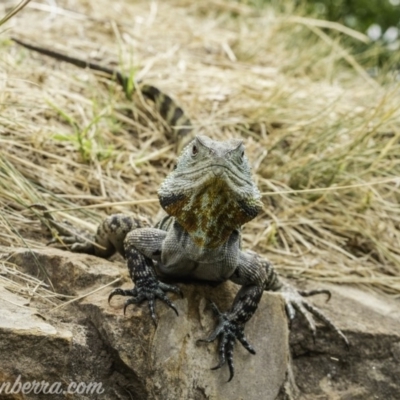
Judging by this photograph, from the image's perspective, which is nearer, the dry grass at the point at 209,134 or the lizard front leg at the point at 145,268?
the lizard front leg at the point at 145,268

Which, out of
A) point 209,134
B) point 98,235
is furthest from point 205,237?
point 209,134

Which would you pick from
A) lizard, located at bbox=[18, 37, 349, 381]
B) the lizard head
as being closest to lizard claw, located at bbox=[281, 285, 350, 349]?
lizard, located at bbox=[18, 37, 349, 381]

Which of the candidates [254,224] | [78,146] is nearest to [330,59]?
[254,224]

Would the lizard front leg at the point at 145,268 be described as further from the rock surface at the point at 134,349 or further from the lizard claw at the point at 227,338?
the lizard claw at the point at 227,338

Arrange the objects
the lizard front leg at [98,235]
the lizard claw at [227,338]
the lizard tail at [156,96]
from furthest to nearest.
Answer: the lizard tail at [156,96] → the lizard front leg at [98,235] → the lizard claw at [227,338]

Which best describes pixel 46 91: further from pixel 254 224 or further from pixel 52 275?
pixel 52 275

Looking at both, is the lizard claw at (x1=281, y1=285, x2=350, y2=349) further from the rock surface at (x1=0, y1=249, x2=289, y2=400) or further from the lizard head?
the lizard head

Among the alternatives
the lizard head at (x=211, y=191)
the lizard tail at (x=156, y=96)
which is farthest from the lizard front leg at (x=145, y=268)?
the lizard tail at (x=156, y=96)
